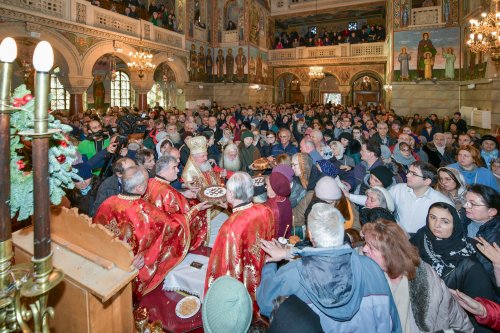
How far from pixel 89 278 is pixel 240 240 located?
1458 millimetres

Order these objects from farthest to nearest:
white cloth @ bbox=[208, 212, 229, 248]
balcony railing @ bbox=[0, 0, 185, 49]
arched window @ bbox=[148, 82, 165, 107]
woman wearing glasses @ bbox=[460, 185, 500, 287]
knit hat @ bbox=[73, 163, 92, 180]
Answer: arched window @ bbox=[148, 82, 165, 107] < balcony railing @ bbox=[0, 0, 185, 49] < knit hat @ bbox=[73, 163, 92, 180] < white cloth @ bbox=[208, 212, 229, 248] < woman wearing glasses @ bbox=[460, 185, 500, 287]

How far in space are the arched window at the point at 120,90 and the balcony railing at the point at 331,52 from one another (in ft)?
39.4

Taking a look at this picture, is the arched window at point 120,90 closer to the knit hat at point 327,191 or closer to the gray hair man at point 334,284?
the knit hat at point 327,191

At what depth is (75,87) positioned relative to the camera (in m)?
13.5

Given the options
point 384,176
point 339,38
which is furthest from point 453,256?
point 339,38

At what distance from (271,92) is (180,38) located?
10052 mm

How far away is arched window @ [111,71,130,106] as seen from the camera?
22.2 metres

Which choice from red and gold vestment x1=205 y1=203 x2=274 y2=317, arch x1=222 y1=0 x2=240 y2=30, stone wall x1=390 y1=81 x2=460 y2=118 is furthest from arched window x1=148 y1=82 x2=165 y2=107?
red and gold vestment x1=205 y1=203 x2=274 y2=317

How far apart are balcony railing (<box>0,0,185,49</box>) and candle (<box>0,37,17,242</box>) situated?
12424 millimetres

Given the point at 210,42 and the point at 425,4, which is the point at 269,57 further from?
the point at 425,4

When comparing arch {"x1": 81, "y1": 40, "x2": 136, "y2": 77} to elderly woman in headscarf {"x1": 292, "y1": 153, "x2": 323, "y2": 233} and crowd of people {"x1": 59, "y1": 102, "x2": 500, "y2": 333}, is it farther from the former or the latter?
elderly woman in headscarf {"x1": 292, "y1": 153, "x2": 323, "y2": 233}

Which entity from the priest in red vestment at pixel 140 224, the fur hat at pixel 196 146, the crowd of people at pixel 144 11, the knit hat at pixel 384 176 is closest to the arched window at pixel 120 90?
the crowd of people at pixel 144 11

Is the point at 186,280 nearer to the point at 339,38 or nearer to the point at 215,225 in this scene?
the point at 215,225

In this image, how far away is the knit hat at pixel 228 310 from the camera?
1.57 meters
